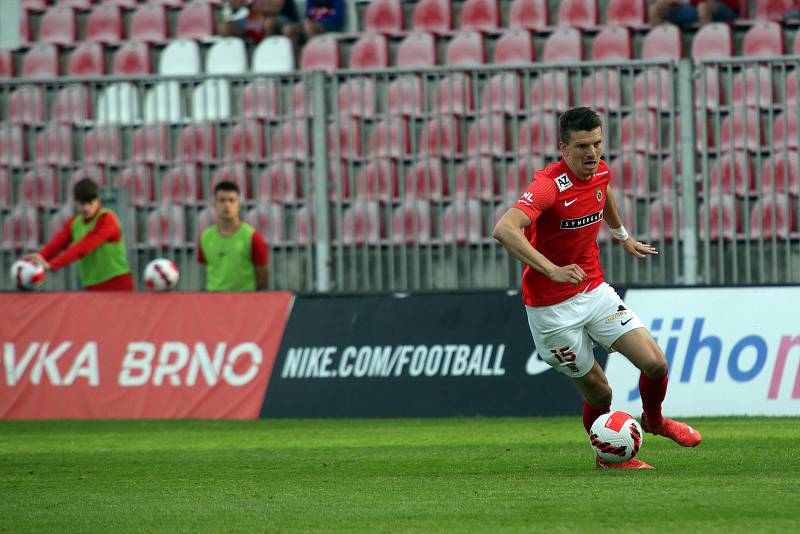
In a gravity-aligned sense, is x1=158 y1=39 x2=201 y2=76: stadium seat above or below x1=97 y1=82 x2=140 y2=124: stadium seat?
above

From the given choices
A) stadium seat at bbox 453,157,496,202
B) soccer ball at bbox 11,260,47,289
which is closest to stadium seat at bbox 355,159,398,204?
stadium seat at bbox 453,157,496,202

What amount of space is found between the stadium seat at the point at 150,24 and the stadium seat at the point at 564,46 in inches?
209

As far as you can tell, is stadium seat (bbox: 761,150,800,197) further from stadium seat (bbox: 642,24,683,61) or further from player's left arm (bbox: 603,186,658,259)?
player's left arm (bbox: 603,186,658,259)

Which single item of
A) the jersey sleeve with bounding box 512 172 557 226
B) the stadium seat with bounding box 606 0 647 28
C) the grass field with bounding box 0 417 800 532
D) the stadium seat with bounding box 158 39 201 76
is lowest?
the grass field with bounding box 0 417 800 532

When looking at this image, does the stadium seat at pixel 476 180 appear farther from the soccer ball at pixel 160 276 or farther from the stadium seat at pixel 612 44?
the stadium seat at pixel 612 44

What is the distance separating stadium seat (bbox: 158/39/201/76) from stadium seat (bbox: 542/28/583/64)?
4.50 m

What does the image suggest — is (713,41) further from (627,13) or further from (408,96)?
(408,96)

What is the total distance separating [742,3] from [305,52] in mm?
5117

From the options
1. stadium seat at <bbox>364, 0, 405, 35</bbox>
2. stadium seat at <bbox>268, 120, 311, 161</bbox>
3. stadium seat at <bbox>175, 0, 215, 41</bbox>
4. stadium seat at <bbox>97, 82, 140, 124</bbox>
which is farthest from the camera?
stadium seat at <bbox>175, 0, 215, 41</bbox>

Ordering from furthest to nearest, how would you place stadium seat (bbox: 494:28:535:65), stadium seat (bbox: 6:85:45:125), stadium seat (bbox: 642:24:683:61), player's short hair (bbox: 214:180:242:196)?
stadium seat (bbox: 494:28:535:65) < stadium seat (bbox: 642:24:683:61) < stadium seat (bbox: 6:85:45:125) < player's short hair (bbox: 214:180:242:196)

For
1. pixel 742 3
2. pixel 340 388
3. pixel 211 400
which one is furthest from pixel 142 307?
pixel 742 3

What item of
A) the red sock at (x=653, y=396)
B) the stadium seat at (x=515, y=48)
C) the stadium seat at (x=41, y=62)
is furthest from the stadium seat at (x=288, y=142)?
the red sock at (x=653, y=396)

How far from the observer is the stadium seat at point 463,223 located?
13445 mm

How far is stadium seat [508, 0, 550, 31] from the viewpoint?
17.1m
